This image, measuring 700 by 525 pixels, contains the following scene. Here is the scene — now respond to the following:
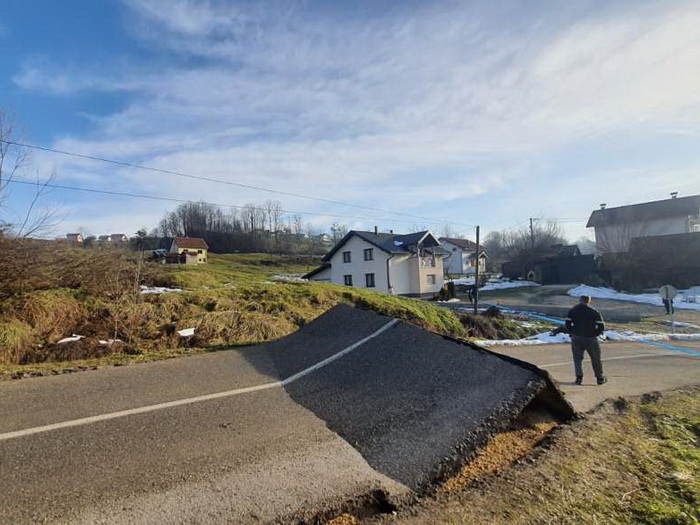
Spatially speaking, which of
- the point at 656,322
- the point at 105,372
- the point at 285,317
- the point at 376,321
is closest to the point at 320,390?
the point at 376,321

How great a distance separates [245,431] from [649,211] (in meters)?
60.8

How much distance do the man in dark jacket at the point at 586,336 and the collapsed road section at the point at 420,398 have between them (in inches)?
107

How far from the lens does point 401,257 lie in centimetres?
3772

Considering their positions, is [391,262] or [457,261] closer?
[391,262]

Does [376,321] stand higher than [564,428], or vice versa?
[376,321]

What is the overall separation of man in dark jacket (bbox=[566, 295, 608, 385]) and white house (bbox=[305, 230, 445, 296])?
28670mm

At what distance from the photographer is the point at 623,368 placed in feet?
28.2

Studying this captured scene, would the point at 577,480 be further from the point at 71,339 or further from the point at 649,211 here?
the point at 649,211

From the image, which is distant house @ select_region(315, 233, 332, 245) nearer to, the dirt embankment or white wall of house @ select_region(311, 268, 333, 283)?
white wall of house @ select_region(311, 268, 333, 283)

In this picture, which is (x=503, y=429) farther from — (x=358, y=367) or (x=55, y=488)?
(x=55, y=488)

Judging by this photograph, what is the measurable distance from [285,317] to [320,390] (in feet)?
21.2

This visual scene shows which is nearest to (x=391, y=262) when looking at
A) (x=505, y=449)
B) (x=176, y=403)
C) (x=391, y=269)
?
(x=391, y=269)

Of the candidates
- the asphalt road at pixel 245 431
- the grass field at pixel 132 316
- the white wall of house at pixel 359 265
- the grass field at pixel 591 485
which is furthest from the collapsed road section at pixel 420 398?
the white wall of house at pixel 359 265

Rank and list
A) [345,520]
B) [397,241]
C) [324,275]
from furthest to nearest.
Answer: [324,275] < [397,241] < [345,520]
